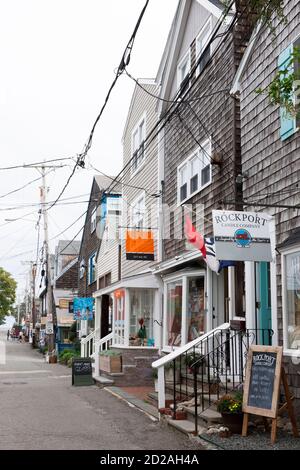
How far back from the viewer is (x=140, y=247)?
704 inches

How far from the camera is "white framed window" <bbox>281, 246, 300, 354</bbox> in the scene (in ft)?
29.8

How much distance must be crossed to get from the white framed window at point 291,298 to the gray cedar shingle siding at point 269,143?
0.22 meters

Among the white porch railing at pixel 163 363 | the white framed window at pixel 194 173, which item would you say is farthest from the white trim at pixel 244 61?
the white porch railing at pixel 163 363

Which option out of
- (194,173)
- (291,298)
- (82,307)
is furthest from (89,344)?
(291,298)

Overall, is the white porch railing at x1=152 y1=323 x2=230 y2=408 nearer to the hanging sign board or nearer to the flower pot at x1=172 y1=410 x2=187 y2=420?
the flower pot at x1=172 y1=410 x2=187 y2=420

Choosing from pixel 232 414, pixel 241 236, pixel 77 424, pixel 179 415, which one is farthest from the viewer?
pixel 77 424

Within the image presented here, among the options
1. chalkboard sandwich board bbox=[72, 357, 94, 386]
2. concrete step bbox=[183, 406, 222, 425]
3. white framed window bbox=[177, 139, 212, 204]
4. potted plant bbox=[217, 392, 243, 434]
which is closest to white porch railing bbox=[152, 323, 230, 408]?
concrete step bbox=[183, 406, 222, 425]

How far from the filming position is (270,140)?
10.3 metres

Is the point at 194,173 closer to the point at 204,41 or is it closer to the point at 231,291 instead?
the point at 204,41

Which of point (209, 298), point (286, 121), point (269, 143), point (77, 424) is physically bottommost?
point (77, 424)

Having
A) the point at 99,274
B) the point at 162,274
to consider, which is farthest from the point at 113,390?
the point at 99,274

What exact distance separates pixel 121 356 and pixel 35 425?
707 cm

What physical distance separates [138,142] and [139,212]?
2.87m

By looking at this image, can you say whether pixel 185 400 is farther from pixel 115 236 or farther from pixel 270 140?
pixel 115 236
